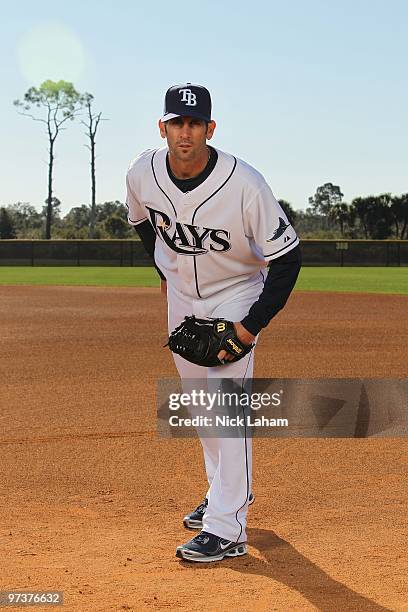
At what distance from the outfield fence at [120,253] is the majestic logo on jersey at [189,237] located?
123 ft

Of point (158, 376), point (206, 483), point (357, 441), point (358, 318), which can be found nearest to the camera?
point (206, 483)

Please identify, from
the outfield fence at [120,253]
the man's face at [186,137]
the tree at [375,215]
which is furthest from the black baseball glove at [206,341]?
the tree at [375,215]

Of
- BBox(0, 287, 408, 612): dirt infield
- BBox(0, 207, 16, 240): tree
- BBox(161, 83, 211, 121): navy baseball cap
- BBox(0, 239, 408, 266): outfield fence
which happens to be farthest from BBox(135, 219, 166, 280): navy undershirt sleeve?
BBox(0, 207, 16, 240): tree

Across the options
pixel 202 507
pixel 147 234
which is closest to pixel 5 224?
pixel 147 234

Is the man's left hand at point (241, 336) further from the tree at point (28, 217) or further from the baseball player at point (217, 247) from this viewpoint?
the tree at point (28, 217)

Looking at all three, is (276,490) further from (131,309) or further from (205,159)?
(131,309)

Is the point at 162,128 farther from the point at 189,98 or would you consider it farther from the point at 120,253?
the point at 120,253

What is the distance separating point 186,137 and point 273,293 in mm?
738

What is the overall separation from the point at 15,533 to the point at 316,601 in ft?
4.92

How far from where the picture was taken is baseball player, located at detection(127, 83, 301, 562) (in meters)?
3.84

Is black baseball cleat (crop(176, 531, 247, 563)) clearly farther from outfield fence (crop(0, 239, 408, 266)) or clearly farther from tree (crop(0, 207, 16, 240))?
tree (crop(0, 207, 16, 240))

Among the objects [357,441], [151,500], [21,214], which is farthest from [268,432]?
[21,214]

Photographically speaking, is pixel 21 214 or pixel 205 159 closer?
pixel 205 159

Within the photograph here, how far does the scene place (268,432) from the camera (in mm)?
6305
